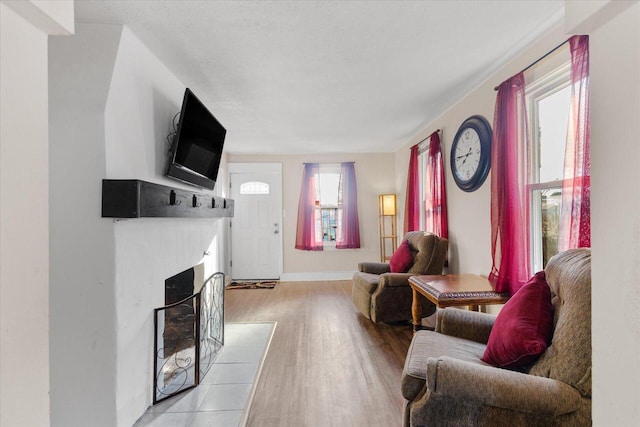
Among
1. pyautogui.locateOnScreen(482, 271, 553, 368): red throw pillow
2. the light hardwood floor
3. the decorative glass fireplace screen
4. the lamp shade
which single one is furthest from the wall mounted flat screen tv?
the lamp shade

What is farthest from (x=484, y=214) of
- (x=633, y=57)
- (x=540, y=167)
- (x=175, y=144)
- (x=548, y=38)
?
(x=175, y=144)

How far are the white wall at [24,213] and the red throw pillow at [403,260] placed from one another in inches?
126

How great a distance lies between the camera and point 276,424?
69.2 inches

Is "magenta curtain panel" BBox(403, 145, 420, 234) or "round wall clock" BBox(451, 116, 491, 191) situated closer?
"round wall clock" BBox(451, 116, 491, 191)

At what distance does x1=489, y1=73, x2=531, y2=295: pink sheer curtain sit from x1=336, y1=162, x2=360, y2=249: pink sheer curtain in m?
3.12

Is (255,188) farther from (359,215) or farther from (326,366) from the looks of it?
(326,366)

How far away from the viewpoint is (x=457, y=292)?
7.12 feet

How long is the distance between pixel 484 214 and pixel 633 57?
2220mm

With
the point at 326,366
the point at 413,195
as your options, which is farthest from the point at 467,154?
the point at 326,366

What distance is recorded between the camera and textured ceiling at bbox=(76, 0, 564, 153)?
1.61 m

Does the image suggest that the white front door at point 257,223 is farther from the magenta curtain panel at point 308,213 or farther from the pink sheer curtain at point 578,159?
the pink sheer curtain at point 578,159

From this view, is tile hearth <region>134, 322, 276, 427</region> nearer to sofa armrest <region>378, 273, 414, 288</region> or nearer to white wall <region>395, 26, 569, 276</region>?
sofa armrest <region>378, 273, 414, 288</region>

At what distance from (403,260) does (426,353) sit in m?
1.88

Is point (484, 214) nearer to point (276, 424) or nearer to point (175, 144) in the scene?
point (276, 424)
